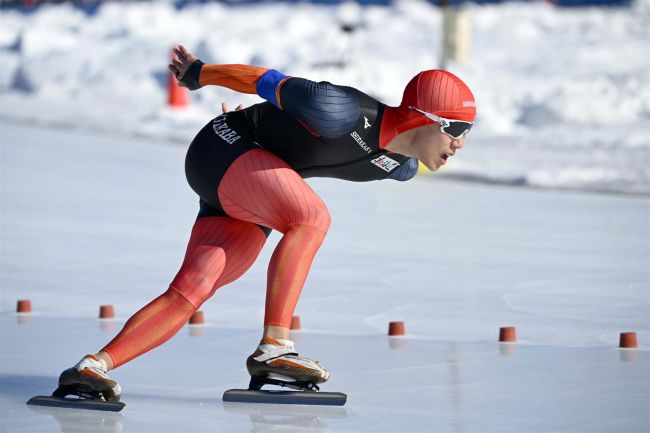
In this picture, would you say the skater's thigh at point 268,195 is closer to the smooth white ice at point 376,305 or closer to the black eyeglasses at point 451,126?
the black eyeglasses at point 451,126

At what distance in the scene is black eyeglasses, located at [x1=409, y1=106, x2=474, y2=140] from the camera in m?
3.93

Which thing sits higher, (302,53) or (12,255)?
(302,53)

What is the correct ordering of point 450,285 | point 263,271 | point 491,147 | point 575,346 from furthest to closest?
point 491,147, point 263,271, point 450,285, point 575,346

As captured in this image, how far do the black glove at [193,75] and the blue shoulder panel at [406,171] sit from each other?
0.71 meters

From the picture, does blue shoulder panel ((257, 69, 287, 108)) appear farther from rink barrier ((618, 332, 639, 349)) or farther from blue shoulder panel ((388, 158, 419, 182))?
rink barrier ((618, 332, 639, 349))

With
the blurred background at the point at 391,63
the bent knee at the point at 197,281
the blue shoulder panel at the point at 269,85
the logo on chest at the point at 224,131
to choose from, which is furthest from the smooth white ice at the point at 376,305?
the blurred background at the point at 391,63

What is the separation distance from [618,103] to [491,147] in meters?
3.33

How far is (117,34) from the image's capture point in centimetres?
2484

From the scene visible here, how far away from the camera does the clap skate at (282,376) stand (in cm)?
384

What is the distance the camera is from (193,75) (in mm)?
4152

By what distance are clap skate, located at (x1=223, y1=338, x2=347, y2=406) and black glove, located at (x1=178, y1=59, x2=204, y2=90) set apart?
35.6 inches

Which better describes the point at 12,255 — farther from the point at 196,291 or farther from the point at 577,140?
the point at 577,140

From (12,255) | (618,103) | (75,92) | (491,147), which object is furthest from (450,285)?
(75,92)

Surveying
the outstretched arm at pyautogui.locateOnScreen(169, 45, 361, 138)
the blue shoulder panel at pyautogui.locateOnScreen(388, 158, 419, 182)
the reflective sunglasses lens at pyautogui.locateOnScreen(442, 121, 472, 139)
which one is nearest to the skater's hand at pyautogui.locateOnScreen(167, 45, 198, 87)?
the outstretched arm at pyautogui.locateOnScreen(169, 45, 361, 138)
